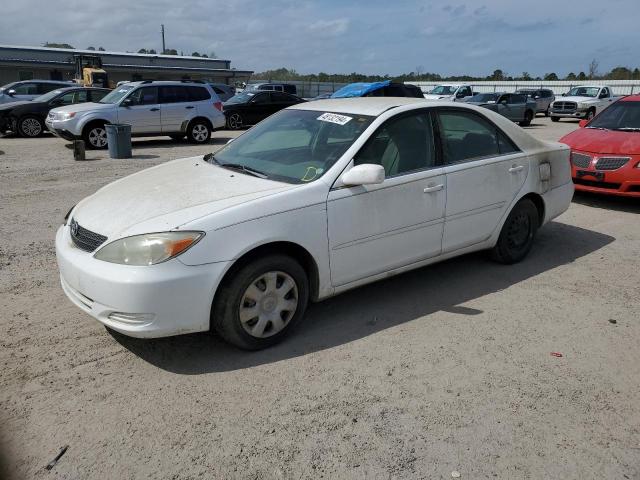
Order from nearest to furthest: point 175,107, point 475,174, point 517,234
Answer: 1. point 475,174
2. point 517,234
3. point 175,107

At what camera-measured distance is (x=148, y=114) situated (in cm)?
1444

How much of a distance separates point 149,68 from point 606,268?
4437 cm

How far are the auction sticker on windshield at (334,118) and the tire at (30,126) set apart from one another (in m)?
15.0

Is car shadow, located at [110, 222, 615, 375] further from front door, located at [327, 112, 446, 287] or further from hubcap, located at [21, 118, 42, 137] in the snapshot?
hubcap, located at [21, 118, 42, 137]

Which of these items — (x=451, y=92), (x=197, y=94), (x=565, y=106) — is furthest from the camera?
(x=451, y=92)

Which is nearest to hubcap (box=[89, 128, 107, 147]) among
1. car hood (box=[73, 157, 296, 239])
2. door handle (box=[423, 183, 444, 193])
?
car hood (box=[73, 157, 296, 239])

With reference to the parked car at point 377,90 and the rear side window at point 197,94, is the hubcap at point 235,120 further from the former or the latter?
the rear side window at point 197,94

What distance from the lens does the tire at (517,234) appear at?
17.2ft

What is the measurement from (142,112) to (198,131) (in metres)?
1.69

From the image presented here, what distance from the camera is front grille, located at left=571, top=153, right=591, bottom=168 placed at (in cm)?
788

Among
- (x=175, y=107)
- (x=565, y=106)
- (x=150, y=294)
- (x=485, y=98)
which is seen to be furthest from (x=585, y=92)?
(x=150, y=294)

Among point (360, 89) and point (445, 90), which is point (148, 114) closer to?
point (360, 89)

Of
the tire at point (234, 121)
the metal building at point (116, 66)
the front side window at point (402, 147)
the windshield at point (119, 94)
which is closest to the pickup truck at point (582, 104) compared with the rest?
the tire at point (234, 121)

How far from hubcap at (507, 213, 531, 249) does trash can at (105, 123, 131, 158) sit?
9428 mm
